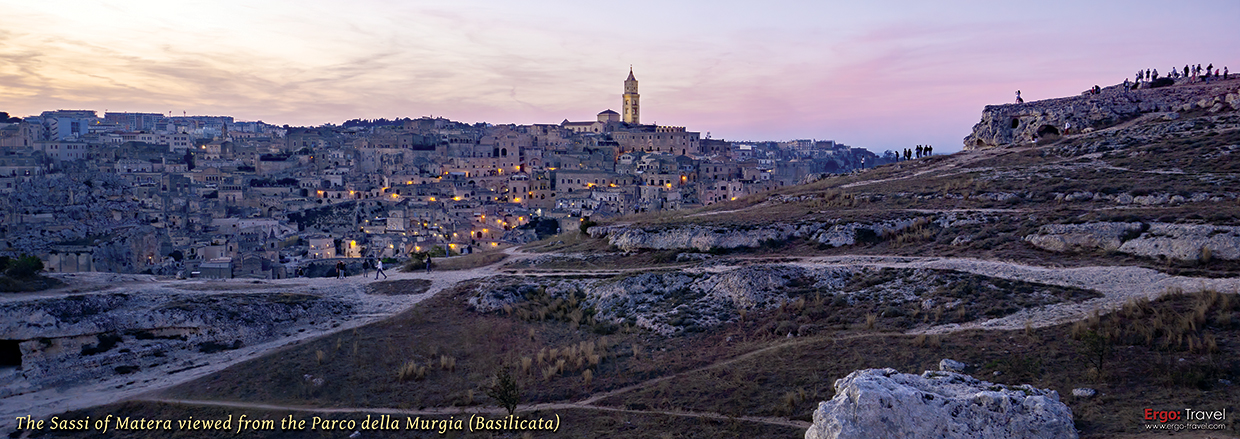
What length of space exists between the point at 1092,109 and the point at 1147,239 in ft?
102

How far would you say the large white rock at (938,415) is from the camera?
339 inches

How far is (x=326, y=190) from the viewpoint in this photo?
9206 cm

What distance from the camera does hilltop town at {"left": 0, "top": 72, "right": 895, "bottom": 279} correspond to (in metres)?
54.4

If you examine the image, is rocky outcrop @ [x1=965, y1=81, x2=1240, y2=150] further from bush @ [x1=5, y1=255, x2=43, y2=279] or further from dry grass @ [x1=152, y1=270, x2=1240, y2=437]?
bush @ [x1=5, y1=255, x2=43, y2=279]

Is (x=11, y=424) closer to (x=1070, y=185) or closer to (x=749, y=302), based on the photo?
(x=749, y=302)

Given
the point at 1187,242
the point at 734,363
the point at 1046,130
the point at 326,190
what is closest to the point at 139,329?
the point at 734,363

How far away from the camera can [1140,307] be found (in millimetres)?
15469

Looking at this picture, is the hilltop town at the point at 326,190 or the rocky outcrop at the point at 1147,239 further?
the hilltop town at the point at 326,190

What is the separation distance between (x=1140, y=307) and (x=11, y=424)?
25.7 m

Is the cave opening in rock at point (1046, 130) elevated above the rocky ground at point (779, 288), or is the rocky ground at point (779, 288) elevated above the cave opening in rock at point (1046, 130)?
the cave opening in rock at point (1046, 130)

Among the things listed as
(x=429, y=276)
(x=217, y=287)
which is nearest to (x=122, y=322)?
(x=217, y=287)

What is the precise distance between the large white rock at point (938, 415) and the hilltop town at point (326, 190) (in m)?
34.0

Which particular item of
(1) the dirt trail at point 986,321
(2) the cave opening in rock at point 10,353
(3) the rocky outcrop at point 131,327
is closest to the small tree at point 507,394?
(1) the dirt trail at point 986,321

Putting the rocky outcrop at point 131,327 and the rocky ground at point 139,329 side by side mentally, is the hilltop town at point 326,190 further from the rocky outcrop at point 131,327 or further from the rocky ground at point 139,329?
the rocky outcrop at point 131,327
